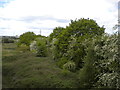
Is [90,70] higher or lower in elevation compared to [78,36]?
lower

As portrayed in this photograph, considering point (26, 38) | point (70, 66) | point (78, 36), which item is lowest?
point (70, 66)

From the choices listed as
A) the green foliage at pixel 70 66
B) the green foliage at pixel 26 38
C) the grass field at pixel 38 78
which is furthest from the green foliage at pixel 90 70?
the green foliage at pixel 26 38

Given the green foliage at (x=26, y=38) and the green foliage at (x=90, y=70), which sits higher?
the green foliage at (x=26, y=38)

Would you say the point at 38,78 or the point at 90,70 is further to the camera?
the point at 38,78

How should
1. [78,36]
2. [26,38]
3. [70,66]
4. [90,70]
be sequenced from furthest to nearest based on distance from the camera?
1. [26,38]
2. [78,36]
3. [70,66]
4. [90,70]

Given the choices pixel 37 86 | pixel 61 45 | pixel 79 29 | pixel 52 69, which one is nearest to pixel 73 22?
pixel 79 29

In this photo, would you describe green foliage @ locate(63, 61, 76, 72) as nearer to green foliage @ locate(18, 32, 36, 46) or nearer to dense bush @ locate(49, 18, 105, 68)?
dense bush @ locate(49, 18, 105, 68)

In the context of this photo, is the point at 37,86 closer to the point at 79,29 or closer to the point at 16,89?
the point at 16,89

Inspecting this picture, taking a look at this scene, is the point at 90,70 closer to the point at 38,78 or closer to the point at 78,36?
the point at 38,78

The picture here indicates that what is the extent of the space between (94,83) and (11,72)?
10.4 m

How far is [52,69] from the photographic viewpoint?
18.7m

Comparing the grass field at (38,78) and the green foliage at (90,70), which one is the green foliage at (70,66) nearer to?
the grass field at (38,78)

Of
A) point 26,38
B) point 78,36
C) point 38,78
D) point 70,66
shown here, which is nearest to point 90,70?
point 70,66

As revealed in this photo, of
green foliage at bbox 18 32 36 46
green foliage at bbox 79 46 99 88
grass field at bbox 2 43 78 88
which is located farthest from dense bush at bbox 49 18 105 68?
green foliage at bbox 18 32 36 46
